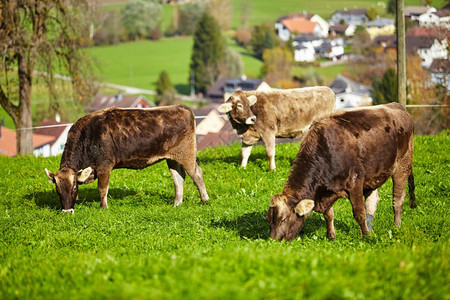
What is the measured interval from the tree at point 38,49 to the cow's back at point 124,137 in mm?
13447

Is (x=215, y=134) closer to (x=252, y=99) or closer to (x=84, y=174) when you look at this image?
(x=252, y=99)

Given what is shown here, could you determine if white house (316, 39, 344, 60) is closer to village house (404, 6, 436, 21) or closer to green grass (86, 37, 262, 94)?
green grass (86, 37, 262, 94)

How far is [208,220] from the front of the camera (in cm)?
1240

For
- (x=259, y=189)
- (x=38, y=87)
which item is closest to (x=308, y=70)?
(x=38, y=87)

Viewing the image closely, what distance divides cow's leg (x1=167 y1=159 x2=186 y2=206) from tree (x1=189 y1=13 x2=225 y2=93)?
131978 millimetres

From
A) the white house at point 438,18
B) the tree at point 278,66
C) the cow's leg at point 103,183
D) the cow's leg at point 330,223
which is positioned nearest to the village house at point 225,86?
the tree at point 278,66

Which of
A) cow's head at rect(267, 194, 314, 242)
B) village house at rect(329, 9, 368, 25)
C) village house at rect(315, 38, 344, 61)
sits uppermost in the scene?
cow's head at rect(267, 194, 314, 242)

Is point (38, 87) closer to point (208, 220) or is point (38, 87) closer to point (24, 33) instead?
point (24, 33)

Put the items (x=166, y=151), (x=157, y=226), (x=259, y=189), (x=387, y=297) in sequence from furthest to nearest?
1. (x=259, y=189)
2. (x=166, y=151)
3. (x=157, y=226)
4. (x=387, y=297)

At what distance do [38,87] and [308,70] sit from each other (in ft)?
389

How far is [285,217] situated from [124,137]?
190 inches

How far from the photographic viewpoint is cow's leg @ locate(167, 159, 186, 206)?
47.3 ft

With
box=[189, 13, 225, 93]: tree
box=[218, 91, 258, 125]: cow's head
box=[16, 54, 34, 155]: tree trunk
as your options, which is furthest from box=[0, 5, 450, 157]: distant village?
box=[218, 91, 258, 125]: cow's head

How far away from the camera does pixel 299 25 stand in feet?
550
